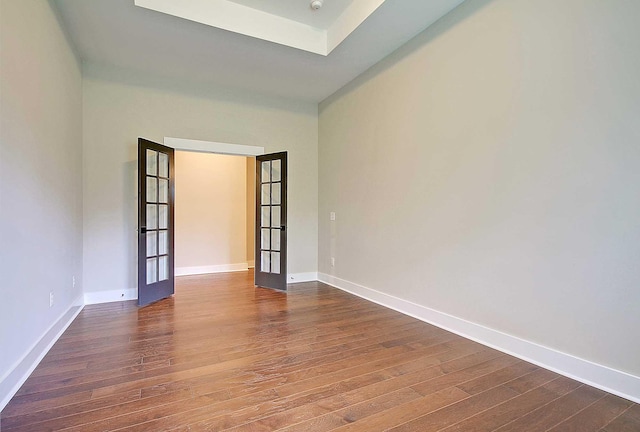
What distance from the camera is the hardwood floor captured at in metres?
1.71

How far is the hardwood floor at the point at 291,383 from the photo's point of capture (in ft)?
5.61

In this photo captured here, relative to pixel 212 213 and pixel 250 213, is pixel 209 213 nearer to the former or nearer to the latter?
pixel 212 213

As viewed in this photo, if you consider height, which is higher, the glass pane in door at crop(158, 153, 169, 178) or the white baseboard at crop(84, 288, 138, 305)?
the glass pane in door at crop(158, 153, 169, 178)

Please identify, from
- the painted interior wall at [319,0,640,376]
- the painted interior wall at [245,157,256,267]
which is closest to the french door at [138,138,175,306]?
the painted interior wall at [245,157,256,267]

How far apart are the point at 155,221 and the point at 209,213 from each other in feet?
6.40

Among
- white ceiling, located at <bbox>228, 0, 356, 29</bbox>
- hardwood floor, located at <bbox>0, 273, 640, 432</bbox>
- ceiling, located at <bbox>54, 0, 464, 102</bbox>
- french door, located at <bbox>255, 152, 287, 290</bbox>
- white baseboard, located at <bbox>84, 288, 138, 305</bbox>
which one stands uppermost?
white ceiling, located at <bbox>228, 0, 356, 29</bbox>

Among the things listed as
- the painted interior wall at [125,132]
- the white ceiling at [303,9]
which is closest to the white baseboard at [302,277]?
the painted interior wall at [125,132]

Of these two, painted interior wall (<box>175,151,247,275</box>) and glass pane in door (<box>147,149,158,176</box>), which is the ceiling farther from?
painted interior wall (<box>175,151,247,275</box>)

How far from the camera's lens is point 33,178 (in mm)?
2367

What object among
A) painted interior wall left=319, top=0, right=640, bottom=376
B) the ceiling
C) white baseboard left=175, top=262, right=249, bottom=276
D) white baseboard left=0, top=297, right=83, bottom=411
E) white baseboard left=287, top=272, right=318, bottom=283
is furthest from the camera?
white baseboard left=175, top=262, right=249, bottom=276

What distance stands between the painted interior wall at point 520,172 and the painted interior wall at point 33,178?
3432 millimetres

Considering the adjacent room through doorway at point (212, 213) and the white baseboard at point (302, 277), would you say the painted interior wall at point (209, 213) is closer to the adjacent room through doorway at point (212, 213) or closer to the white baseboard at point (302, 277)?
the adjacent room through doorway at point (212, 213)

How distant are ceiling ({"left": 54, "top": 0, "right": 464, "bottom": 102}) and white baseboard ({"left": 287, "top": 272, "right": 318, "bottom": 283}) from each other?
3175mm

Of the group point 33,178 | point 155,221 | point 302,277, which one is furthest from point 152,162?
point 302,277
